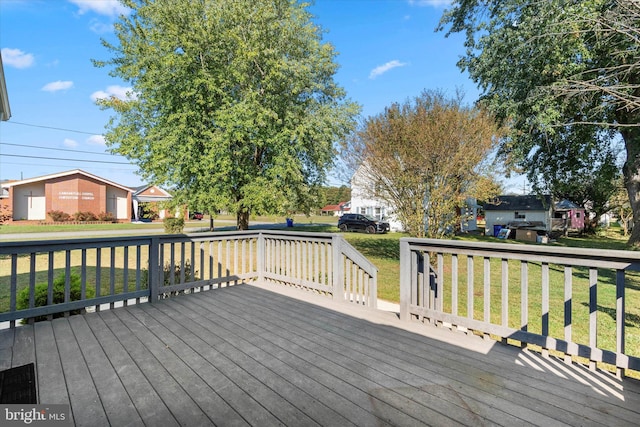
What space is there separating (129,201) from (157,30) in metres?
24.0

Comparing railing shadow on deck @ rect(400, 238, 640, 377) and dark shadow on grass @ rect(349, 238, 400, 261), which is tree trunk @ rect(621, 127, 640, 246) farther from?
dark shadow on grass @ rect(349, 238, 400, 261)

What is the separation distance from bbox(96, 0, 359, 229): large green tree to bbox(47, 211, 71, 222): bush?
17711 mm

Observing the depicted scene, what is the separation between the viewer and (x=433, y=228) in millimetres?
7953

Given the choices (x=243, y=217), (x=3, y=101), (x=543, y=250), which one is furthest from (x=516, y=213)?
(x=3, y=101)

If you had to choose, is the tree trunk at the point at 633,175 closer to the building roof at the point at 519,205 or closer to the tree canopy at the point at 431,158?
the tree canopy at the point at 431,158

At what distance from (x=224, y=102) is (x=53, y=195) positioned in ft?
76.4

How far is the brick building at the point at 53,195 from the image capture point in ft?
80.5

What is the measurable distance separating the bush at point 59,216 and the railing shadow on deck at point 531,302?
29.3 m

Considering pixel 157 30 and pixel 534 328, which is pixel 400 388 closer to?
pixel 534 328

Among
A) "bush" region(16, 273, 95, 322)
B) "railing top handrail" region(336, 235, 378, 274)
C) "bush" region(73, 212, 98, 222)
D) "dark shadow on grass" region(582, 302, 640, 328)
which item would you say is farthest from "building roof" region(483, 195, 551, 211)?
"bush" region(73, 212, 98, 222)

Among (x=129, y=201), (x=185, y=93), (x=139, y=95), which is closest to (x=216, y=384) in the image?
(x=185, y=93)

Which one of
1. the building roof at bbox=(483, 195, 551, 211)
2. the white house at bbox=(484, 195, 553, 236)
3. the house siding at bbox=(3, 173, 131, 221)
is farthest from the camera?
the house siding at bbox=(3, 173, 131, 221)

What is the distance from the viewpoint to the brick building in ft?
80.5

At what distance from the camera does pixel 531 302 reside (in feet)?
18.9
